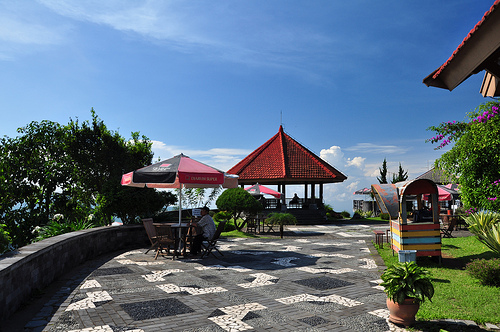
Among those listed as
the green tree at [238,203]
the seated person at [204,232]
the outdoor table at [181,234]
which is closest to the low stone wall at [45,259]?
the outdoor table at [181,234]

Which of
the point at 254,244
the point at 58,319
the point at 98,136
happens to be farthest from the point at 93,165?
the point at 58,319

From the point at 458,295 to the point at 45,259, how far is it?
750cm

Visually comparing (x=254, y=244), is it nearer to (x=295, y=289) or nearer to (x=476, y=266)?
(x=295, y=289)

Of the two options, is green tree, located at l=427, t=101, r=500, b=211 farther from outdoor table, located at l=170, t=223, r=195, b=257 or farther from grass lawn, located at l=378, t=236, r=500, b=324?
outdoor table, located at l=170, t=223, r=195, b=257

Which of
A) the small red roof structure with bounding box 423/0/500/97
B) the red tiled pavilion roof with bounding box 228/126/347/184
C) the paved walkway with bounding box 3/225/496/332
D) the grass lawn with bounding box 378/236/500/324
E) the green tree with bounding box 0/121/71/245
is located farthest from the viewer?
the red tiled pavilion roof with bounding box 228/126/347/184

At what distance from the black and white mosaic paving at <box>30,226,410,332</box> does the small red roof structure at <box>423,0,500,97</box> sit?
3.23 m

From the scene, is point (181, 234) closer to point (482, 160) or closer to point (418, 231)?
point (418, 231)

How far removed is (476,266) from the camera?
23.6ft

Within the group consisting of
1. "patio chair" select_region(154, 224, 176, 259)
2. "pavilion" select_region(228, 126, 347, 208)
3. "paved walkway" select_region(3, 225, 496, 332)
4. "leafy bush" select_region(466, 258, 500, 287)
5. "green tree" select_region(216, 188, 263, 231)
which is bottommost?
"paved walkway" select_region(3, 225, 496, 332)

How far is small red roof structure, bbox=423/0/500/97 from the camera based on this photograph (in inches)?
135

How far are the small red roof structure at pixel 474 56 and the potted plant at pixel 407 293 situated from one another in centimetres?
248

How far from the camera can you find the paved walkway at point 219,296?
198 inches

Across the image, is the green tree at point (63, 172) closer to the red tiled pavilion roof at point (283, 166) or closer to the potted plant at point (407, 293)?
the potted plant at point (407, 293)

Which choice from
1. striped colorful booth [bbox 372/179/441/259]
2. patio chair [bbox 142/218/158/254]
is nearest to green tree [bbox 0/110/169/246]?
patio chair [bbox 142/218/158/254]
